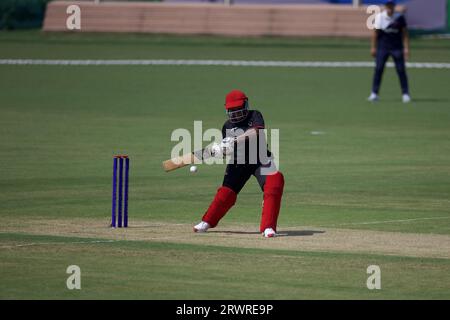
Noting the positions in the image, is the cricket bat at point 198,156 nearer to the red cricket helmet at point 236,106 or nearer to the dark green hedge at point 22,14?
the red cricket helmet at point 236,106

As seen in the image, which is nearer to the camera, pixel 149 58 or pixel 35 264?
pixel 35 264

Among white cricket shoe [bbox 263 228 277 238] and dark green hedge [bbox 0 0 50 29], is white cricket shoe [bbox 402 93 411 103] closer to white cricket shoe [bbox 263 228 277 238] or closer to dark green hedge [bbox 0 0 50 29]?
white cricket shoe [bbox 263 228 277 238]

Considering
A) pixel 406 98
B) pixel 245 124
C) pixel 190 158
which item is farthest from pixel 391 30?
pixel 190 158

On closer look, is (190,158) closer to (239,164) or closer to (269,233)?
(239,164)

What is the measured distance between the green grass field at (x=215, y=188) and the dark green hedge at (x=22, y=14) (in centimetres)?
1514

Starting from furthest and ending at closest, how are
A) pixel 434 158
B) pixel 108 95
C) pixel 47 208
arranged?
pixel 108 95 < pixel 434 158 < pixel 47 208

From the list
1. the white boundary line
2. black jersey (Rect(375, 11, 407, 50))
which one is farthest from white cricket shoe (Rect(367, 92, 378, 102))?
the white boundary line

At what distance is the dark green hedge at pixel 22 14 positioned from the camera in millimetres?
56031

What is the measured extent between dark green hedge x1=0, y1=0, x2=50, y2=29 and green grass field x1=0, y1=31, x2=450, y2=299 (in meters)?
15.1

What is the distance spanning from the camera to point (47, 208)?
18125 mm

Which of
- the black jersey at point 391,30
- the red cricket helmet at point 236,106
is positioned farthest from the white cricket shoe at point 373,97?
the red cricket helmet at point 236,106
